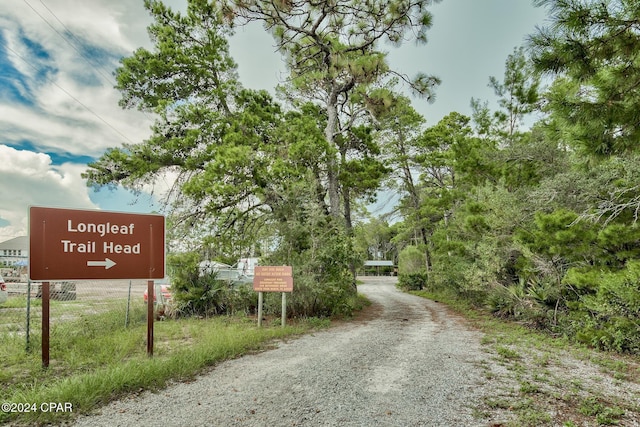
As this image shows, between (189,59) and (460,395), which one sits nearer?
→ (460,395)

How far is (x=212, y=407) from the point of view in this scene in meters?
3.55

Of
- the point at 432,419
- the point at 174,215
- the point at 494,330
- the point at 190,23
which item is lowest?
the point at 494,330

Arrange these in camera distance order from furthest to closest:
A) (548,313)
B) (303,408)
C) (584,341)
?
(548,313) → (584,341) → (303,408)

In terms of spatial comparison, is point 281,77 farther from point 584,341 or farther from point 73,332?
point 584,341

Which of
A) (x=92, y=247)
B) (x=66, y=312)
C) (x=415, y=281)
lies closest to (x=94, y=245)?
(x=92, y=247)

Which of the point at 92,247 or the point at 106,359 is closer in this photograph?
the point at 106,359

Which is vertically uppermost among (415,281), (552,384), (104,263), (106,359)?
(104,263)

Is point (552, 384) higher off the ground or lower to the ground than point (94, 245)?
lower

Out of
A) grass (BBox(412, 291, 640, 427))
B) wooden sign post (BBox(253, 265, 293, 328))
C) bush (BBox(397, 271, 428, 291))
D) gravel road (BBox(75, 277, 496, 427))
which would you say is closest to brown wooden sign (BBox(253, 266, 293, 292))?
wooden sign post (BBox(253, 265, 293, 328))

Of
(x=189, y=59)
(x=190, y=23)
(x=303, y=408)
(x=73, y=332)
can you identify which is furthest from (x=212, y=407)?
(x=190, y=23)

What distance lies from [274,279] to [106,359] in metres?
3.95

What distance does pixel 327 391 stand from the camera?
13.1ft

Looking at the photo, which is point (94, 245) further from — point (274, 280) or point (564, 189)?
point (564, 189)

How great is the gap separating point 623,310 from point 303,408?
6171mm
